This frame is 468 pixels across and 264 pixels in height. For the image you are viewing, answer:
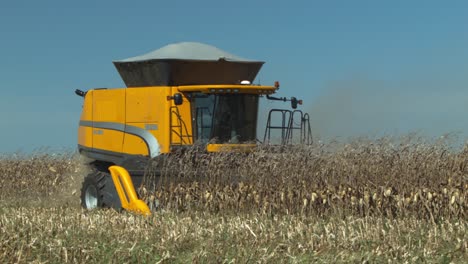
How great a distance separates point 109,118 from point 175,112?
5.94 feet

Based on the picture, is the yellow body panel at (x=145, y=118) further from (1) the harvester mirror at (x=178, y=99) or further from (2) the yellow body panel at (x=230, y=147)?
(1) the harvester mirror at (x=178, y=99)

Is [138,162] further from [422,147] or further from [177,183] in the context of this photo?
[422,147]

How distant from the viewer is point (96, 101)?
13375 millimetres

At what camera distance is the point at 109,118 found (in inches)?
508

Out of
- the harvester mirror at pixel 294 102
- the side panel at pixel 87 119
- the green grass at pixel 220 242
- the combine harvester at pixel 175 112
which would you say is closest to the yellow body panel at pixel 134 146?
the combine harvester at pixel 175 112

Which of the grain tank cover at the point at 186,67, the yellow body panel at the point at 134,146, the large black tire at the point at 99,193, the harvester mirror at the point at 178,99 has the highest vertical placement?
the grain tank cover at the point at 186,67

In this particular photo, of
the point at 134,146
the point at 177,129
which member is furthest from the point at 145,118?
the point at 177,129

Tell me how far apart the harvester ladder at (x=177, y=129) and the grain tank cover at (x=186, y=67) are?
1.83 ft

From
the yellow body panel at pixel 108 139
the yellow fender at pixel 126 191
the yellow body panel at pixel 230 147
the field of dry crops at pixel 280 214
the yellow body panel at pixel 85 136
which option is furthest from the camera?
the yellow body panel at pixel 85 136

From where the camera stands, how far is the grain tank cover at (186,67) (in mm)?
11930

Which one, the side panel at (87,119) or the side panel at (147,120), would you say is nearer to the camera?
the side panel at (147,120)

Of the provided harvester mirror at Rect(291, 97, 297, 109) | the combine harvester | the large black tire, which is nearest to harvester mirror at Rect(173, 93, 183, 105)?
the combine harvester

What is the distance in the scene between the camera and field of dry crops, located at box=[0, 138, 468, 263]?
6000 millimetres

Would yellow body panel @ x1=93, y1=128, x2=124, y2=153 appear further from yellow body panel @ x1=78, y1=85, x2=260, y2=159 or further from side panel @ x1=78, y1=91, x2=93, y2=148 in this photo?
side panel @ x1=78, y1=91, x2=93, y2=148
